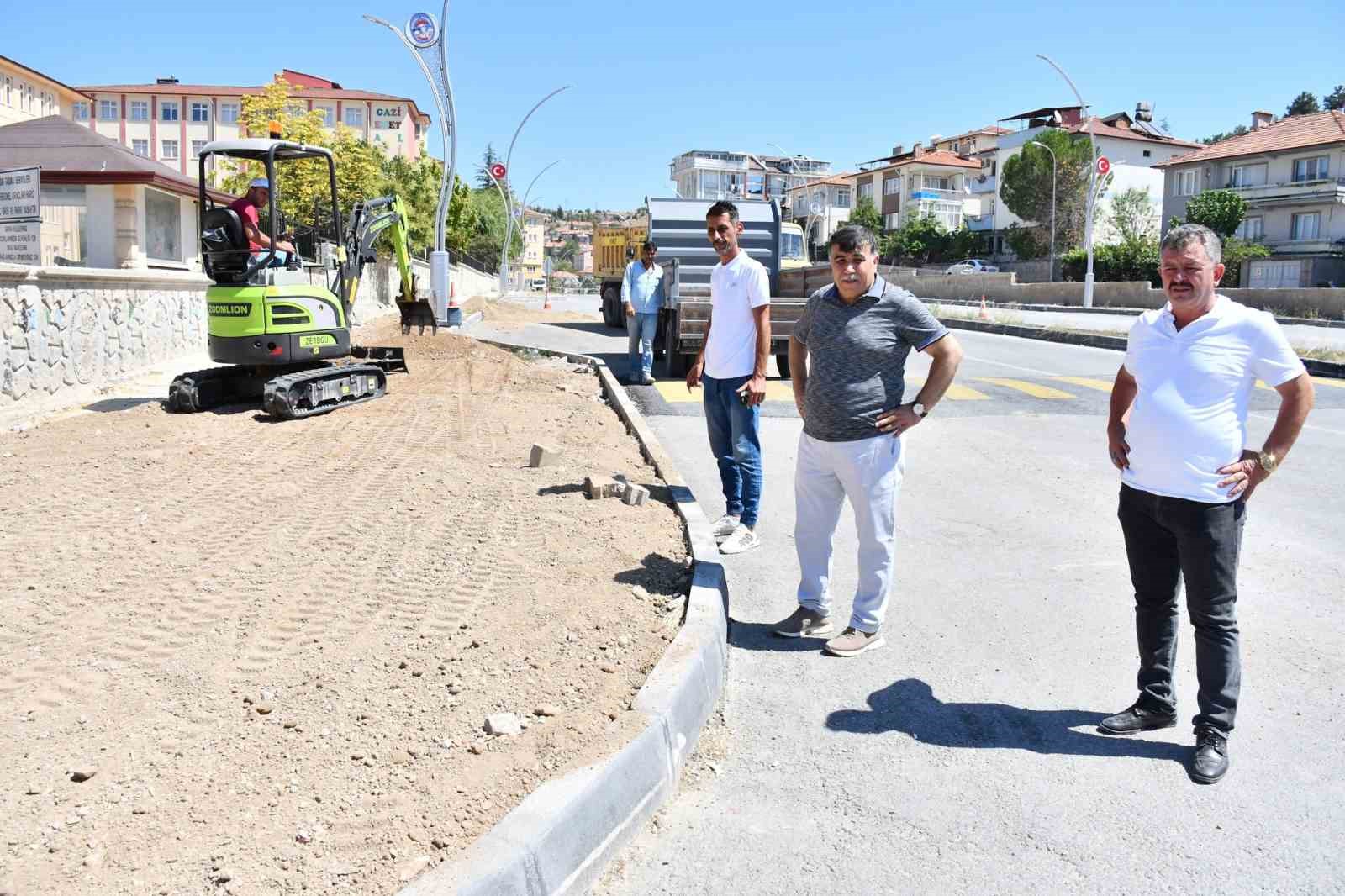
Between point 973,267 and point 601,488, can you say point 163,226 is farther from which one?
point 973,267

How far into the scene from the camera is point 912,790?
3807mm

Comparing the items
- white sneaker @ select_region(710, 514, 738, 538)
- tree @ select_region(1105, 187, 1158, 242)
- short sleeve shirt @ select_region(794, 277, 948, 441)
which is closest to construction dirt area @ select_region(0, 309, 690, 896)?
white sneaker @ select_region(710, 514, 738, 538)

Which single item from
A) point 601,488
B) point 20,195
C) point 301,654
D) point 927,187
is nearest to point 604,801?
point 301,654

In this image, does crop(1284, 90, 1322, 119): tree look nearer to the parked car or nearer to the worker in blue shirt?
the parked car

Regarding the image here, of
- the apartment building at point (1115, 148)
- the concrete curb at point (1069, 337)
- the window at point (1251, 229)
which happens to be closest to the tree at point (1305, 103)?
the apartment building at point (1115, 148)

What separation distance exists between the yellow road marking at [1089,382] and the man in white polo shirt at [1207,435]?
11.6 metres

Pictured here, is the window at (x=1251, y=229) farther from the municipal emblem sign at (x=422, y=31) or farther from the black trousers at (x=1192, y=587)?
the black trousers at (x=1192, y=587)

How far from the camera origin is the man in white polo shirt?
3.90 meters

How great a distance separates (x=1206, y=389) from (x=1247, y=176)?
6786 centimetres

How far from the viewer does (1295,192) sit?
5862cm

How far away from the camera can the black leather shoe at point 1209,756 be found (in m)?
3.85

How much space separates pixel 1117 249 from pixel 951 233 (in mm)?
26508

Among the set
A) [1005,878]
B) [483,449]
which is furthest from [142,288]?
[1005,878]

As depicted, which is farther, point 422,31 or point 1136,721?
point 422,31
